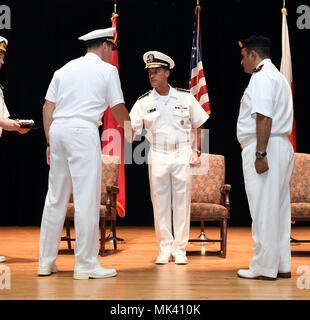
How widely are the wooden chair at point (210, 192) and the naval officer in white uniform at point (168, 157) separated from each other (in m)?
0.45

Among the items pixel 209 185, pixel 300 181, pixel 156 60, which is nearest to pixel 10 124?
pixel 156 60

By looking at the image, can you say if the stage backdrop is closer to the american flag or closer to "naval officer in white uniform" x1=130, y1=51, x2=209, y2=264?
the american flag

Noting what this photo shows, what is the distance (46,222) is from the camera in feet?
12.1

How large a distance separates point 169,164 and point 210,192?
1082mm

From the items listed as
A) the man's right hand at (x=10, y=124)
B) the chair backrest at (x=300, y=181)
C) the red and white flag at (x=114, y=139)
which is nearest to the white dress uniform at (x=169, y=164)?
the man's right hand at (x=10, y=124)

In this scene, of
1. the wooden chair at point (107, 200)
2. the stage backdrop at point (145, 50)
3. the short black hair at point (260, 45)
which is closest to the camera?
the short black hair at point (260, 45)

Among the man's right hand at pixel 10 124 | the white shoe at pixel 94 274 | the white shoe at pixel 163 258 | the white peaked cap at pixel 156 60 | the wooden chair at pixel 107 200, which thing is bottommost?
the white shoe at pixel 163 258

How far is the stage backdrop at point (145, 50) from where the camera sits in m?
8.09

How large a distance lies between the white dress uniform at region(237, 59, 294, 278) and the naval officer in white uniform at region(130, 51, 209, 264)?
97 centimetres

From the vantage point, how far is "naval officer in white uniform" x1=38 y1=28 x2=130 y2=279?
3.59m

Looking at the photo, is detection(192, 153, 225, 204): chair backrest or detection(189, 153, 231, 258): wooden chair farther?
detection(192, 153, 225, 204): chair backrest

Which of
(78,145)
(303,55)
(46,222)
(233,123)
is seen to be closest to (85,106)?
(78,145)

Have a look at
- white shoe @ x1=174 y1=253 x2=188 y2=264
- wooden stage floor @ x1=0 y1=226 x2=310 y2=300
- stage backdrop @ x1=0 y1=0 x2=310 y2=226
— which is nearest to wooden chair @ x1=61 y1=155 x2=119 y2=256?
wooden stage floor @ x1=0 y1=226 x2=310 y2=300

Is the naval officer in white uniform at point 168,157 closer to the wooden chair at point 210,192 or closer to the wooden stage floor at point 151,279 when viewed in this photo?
the wooden stage floor at point 151,279
